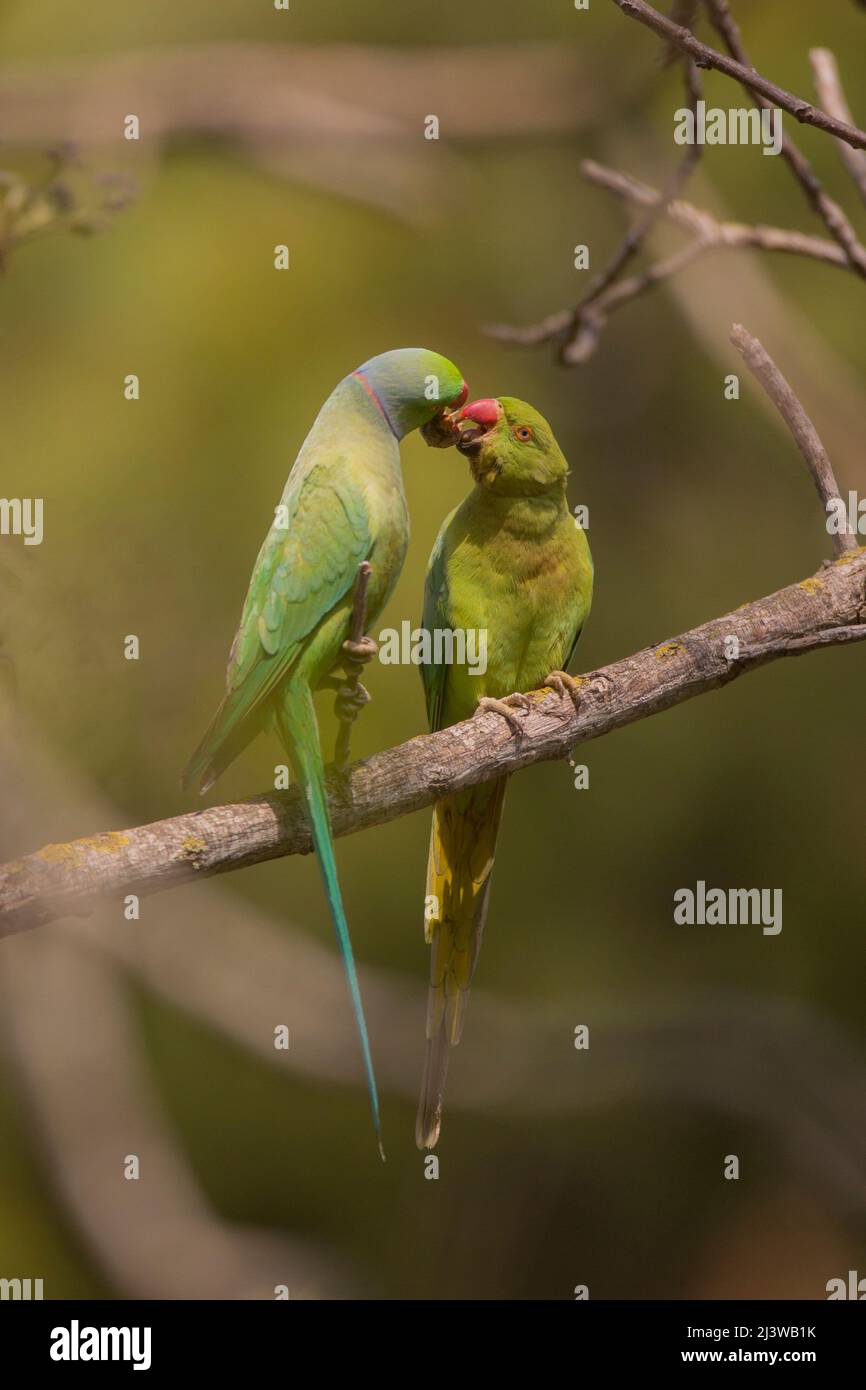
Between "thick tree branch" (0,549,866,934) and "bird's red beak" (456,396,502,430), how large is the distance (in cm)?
86

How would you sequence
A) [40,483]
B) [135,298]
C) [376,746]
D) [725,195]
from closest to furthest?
[376,746] → [40,483] → [135,298] → [725,195]

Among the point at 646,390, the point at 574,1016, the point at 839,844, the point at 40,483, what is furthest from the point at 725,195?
the point at 574,1016

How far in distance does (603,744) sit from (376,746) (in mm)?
1826

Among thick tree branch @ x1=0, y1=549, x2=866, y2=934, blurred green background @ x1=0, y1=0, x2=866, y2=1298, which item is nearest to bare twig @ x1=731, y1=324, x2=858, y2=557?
thick tree branch @ x1=0, y1=549, x2=866, y2=934

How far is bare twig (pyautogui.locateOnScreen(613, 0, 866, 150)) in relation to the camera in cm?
274

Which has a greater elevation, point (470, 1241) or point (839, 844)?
point (839, 844)

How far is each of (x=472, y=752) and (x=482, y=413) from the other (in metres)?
1.09

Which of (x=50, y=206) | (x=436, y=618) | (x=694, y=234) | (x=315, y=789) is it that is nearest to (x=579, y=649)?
(x=694, y=234)

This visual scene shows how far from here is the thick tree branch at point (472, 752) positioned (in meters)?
2.98

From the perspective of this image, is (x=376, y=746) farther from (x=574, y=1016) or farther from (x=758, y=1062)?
(x=758, y=1062)

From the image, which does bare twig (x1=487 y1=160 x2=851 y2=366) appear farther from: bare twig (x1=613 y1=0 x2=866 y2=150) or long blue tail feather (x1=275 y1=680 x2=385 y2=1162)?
long blue tail feather (x1=275 y1=680 x2=385 y2=1162)

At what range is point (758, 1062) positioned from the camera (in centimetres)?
838

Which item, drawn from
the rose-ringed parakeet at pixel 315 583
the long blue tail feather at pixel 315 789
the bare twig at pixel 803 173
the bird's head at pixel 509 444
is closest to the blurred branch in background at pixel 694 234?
the bare twig at pixel 803 173

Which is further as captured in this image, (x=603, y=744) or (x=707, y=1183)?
(x=707, y=1183)
